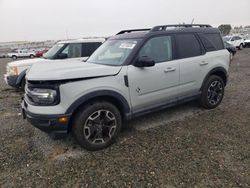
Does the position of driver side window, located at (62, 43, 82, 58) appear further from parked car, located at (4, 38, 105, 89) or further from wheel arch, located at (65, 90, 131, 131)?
wheel arch, located at (65, 90, 131, 131)

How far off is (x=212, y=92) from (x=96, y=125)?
305 cm

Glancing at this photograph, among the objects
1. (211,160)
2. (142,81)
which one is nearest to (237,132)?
(211,160)

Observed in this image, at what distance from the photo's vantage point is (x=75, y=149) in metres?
3.46

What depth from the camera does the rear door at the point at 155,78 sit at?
355cm

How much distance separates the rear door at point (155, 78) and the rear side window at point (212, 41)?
1062 mm

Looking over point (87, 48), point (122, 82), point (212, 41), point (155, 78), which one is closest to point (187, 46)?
point (212, 41)

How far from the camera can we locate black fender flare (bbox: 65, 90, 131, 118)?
304cm

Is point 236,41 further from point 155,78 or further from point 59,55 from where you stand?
point 155,78

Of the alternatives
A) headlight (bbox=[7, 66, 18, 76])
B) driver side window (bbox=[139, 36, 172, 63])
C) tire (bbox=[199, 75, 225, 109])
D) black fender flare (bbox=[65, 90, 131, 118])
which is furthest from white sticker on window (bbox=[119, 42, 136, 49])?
headlight (bbox=[7, 66, 18, 76])

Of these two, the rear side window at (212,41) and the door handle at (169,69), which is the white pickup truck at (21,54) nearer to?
the rear side window at (212,41)

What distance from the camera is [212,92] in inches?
193

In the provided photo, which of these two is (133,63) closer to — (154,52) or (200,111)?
(154,52)

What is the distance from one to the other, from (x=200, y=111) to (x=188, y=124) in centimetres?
86

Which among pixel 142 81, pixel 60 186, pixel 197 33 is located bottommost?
pixel 60 186
